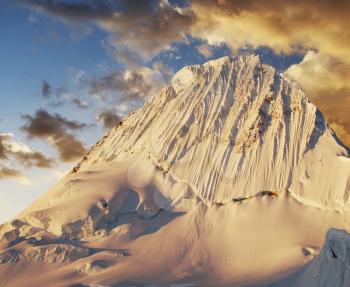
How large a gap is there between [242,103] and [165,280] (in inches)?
2187

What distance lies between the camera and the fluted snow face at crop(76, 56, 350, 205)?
140000 millimetres

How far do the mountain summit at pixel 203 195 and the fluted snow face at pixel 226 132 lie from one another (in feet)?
0.92

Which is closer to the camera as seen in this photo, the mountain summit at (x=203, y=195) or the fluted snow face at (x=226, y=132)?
the mountain summit at (x=203, y=195)

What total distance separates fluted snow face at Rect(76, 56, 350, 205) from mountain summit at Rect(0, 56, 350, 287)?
28 cm

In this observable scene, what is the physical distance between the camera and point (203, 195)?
13912 cm

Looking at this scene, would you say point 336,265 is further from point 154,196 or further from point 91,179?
point 91,179

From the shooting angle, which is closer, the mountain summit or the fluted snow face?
the mountain summit

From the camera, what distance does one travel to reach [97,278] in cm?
11606

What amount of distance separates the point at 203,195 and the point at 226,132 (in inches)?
724

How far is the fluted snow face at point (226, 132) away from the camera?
140000 mm

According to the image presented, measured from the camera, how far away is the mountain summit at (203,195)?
397 feet

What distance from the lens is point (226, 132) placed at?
488 feet

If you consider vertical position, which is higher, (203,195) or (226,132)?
(226,132)

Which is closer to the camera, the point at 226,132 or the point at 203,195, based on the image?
the point at 203,195
